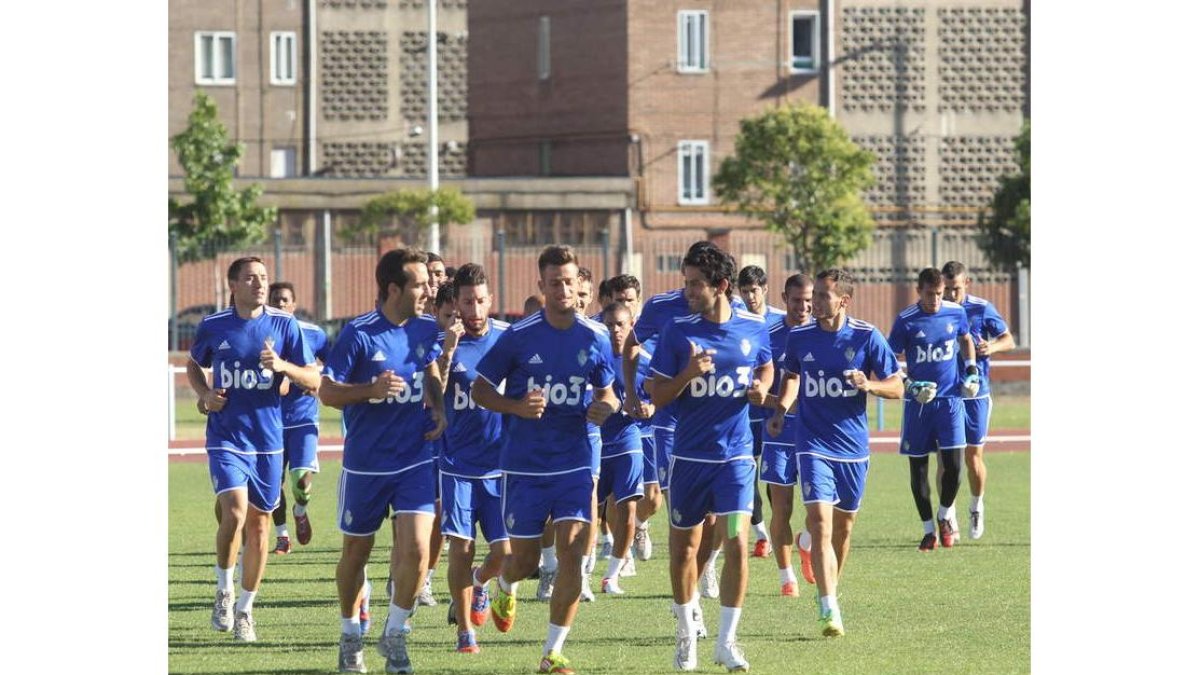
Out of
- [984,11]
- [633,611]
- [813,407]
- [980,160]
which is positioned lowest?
[633,611]

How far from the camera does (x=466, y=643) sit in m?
11.8

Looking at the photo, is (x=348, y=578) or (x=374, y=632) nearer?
(x=348, y=578)

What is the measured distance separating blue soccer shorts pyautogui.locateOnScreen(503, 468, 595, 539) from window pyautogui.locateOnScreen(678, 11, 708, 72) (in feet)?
150

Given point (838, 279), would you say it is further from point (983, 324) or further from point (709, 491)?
point (983, 324)

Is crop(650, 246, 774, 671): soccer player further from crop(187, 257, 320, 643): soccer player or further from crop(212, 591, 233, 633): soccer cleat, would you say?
crop(212, 591, 233, 633): soccer cleat

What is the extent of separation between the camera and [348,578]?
11.0 meters

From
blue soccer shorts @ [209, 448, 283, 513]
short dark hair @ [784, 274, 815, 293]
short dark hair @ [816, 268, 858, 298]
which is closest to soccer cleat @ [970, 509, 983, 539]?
short dark hair @ [784, 274, 815, 293]

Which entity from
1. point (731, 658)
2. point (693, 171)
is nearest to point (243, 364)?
point (731, 658)

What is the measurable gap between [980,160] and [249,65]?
21.3 metres

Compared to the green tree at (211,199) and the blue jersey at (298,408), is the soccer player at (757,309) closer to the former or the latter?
the blue jersey at (298,408)

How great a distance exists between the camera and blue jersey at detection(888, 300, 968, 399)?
1728 centimetres

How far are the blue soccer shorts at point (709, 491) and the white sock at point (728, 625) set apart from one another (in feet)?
1.64
